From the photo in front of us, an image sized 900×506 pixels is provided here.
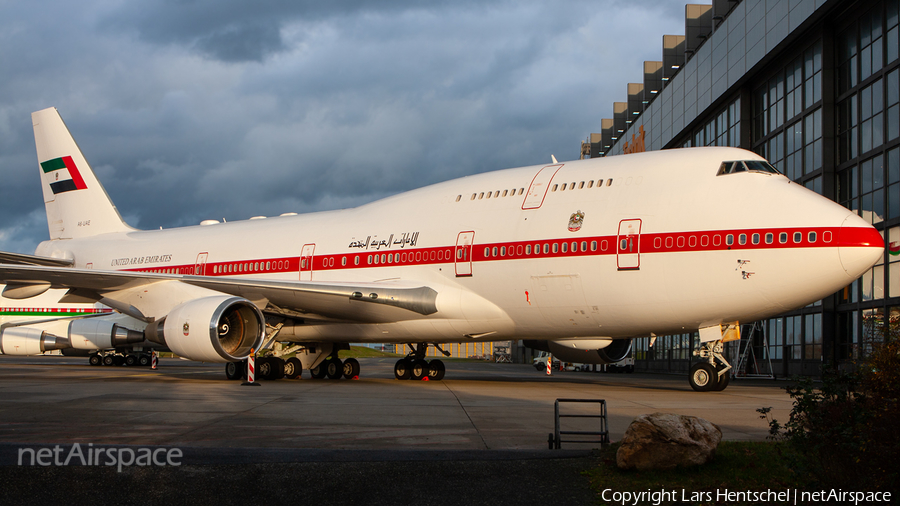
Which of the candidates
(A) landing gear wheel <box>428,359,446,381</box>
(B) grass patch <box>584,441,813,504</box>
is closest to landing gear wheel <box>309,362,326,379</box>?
(A) landing gear wheel <box>428,359,446,381</box>

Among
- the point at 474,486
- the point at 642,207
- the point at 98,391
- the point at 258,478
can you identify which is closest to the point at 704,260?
the point at 642,207

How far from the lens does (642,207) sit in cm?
1397

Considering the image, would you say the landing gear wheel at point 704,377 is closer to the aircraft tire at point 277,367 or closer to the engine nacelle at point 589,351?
the engine nacelle at point 589,351

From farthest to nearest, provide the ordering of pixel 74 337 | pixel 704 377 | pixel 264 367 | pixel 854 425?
pixel 74 337, pixel 264 367, pixel 704 377, pixel 854 425

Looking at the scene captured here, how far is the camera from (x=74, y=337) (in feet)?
104

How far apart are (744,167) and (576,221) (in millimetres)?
3353

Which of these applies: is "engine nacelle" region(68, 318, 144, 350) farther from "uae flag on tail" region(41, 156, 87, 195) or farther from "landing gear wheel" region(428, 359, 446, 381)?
"landing gear wheel" region(428, 359, 446, 381)

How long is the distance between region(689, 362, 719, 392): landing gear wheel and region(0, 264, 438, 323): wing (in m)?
5.68

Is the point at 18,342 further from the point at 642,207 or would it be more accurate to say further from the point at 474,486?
the point at 474,486

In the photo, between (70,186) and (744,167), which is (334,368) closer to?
(70,186)

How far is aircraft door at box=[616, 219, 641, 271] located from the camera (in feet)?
45.0

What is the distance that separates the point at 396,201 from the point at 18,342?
23582 mm

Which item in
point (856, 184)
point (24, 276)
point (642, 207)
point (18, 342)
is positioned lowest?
point (18, 342)

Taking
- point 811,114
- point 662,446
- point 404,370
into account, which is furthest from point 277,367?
point 811,114
